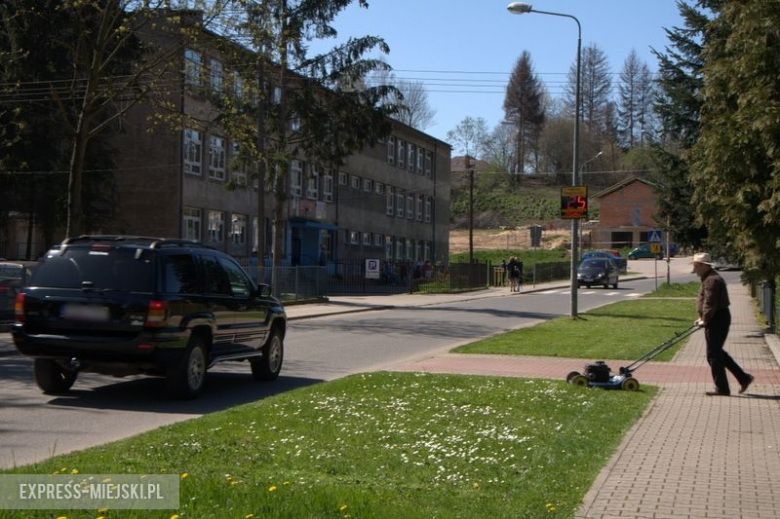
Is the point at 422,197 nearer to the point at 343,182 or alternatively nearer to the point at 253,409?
the point at 343,182

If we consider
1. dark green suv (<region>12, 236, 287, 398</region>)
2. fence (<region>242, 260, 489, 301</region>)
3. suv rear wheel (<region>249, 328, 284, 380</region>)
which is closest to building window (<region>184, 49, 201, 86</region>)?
suv rear wheel (<region>249, 328, 284, 380</region>)

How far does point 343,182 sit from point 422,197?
47.7 ft

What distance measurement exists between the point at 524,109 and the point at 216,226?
8856cm

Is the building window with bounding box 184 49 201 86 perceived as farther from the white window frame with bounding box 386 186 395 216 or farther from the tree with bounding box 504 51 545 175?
the tree with bounding box 504 51 545 175

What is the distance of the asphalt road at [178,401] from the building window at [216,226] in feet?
57.7

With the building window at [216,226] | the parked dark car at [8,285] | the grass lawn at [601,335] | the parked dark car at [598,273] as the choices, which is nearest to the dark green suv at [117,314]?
the grass lawn at [601,335]

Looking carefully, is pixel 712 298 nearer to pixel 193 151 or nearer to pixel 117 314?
pixel 117 314

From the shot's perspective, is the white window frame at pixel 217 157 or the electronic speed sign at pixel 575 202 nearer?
the electronic speed sign at pixel 575 202

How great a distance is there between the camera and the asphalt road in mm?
8977

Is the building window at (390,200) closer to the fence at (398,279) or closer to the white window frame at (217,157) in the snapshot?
the fence at (398,279)

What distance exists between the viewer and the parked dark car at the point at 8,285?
20.0 metres

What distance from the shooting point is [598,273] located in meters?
52.8

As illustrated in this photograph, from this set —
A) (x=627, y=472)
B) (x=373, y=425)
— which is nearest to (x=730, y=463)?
(x=627, y=472)

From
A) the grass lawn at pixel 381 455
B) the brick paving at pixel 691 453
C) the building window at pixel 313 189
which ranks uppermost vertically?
the building window at pixel 313 189
